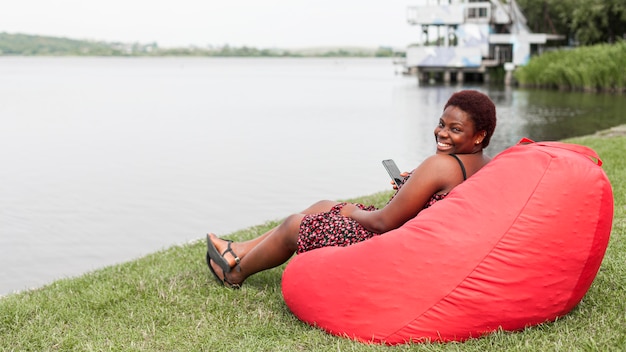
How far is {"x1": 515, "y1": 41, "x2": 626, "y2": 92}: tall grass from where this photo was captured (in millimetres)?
36250

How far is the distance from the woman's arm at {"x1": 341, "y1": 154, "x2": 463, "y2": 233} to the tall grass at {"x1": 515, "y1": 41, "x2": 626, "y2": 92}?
1378 inches

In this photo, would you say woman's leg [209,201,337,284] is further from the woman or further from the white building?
the white building

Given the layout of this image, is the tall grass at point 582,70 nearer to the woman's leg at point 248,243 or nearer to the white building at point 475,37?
the white building at point 475,37

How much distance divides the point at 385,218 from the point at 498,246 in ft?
2.18

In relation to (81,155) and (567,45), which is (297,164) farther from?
(567,45)

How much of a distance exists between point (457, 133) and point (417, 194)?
0.38 meters

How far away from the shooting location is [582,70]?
125ft

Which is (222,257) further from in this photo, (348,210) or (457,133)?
(457,133)

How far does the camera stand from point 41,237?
9742mm

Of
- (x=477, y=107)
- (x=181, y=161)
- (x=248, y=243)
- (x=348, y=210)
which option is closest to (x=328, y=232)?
(x=348, y=210)

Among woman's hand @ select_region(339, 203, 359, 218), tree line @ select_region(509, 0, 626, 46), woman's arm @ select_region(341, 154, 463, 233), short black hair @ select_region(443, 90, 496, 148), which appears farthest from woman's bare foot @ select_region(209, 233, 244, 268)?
tree line @ select_region(509, 0, 626, 46)

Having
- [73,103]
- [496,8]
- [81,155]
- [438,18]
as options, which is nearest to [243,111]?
[73,103]

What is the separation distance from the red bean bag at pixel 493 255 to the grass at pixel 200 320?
0.12 metres

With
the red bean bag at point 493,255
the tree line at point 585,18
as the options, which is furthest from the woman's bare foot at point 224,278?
the tree line at point 585,18
